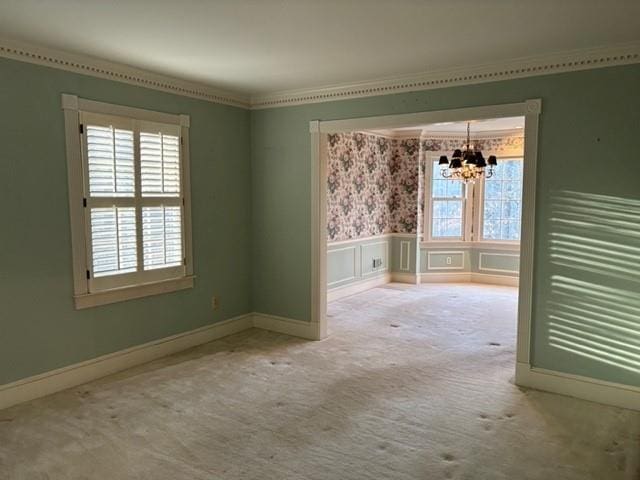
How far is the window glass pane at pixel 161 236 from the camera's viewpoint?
4.35 metres

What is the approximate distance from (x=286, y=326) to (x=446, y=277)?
13.4 feet

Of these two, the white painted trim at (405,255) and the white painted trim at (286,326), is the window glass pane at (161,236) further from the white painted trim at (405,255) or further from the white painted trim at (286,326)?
the white painted trim at (405,255)

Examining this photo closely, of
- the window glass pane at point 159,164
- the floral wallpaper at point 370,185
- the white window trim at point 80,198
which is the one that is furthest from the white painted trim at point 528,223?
the floral wallpaper at point 370,185

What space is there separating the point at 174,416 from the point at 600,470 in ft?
8.83

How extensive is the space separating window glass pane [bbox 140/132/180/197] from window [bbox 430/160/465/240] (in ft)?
16.9

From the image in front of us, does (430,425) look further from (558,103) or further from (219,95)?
(219,95)

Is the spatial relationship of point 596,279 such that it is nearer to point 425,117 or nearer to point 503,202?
point 425,117

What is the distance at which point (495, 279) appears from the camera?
841 cm

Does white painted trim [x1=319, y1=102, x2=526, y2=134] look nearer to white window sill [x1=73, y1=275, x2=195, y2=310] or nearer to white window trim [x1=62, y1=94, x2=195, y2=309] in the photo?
white window trim [x1=62, y1=94, x2=195, y2=309]

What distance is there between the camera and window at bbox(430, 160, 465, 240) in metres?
8.55

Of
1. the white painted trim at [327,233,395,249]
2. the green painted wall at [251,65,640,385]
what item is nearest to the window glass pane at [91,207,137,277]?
the green painted wall at [251,65,640,385]

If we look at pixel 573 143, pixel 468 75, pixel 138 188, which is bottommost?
pixel 138 188

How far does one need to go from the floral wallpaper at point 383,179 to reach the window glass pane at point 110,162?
3.52m

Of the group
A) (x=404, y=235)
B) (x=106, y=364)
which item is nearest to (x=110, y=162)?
(x=106, y=364)
